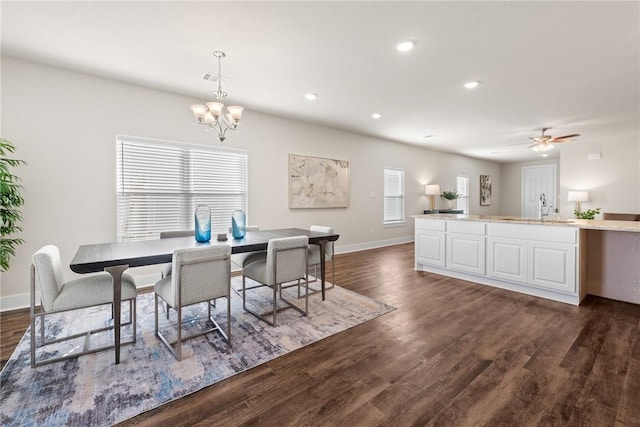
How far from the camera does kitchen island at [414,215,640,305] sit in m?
3.13

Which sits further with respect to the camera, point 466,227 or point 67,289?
point 466,227

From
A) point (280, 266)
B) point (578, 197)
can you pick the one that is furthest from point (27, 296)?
point (578, 197)

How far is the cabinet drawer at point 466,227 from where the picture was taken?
12.8 ft

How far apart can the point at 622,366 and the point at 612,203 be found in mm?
6391

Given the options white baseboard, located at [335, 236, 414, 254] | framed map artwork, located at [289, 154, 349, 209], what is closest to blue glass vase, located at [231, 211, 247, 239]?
framed map artwork, located at [289, 154, 349, 209]

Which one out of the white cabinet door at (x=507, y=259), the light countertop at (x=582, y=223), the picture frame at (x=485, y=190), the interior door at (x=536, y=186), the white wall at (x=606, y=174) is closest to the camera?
the light countertop at (x=582, y=223)

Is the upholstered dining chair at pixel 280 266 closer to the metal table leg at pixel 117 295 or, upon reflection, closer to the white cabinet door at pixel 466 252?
the metal table leg at pixel 117 295

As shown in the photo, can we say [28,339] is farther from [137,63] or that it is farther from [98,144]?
[137,63]

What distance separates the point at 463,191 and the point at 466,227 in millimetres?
6149

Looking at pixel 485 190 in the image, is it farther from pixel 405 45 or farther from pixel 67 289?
pixel 67 289

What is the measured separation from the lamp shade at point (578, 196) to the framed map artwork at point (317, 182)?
17.3 feet

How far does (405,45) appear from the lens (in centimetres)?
274

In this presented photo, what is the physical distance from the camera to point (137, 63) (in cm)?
314

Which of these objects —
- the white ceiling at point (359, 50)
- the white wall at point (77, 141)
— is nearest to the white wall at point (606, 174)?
the white ceiling at point (359, 50)
